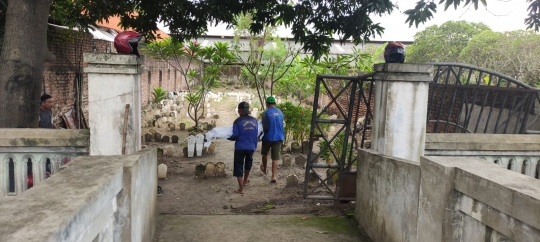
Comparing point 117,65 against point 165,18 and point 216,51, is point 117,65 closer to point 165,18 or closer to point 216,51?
point 165,18

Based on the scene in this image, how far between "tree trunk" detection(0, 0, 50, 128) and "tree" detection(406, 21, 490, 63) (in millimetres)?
16504

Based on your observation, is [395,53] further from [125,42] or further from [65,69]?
[65,69]

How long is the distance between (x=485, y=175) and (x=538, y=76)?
1297 centimetres

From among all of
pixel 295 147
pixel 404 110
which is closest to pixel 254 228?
pixel 404 110

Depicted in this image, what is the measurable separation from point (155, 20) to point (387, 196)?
621cm

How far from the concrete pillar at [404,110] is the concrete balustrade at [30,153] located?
3.17 meters

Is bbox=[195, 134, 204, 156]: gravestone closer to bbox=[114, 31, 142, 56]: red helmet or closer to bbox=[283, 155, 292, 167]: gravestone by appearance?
bbox=[283, 155, 292, 167]: gravestone

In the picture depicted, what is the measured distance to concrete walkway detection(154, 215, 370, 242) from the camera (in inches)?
201

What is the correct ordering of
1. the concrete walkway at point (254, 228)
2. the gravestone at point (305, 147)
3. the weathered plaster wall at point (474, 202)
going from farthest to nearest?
1. the gravestone at point (305, 147)
2. the concrete walkway at point (254, 228)
3. the weathered plaster wall at point (474, 202)

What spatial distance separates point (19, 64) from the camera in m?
5.20

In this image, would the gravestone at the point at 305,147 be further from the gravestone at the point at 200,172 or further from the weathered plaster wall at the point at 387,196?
the weathered plaster wall at the point at 387,196

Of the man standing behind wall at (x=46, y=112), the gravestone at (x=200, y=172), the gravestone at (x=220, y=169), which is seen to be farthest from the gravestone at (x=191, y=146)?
the man standing behind wall at (x=46, y=112)

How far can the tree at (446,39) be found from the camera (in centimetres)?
1852

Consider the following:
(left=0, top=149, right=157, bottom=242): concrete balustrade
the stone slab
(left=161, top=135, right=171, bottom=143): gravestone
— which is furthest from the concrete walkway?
(left=161, top=135, right=171, bottom=143): gravestone
